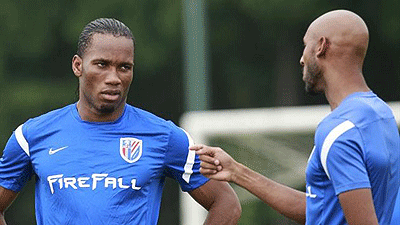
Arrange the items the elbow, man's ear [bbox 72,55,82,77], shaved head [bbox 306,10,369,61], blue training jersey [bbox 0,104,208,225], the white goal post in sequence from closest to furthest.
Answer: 1. shaved head [bbox 306,10,369,61]
2. blue training jersey [bbox 0,104,208,225]
3. man's ear [bbox 72,55,82,77]
4. the elbow
5. the white goal post

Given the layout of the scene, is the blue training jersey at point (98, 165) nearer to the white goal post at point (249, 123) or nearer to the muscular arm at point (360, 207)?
the muscular arm at point (360, 207)

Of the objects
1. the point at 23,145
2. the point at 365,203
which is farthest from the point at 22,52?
the point at 365,203

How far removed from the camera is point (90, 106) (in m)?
5.80

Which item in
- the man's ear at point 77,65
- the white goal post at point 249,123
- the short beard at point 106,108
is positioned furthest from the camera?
the white goal post at point 249,123

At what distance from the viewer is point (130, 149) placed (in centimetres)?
573

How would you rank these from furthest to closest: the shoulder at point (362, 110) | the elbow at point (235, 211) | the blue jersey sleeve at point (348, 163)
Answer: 1. the elbow at point (235, 211)
2. the shoulder at point (362, 110)
3. the blue jersey sleeve at point (348, 163)

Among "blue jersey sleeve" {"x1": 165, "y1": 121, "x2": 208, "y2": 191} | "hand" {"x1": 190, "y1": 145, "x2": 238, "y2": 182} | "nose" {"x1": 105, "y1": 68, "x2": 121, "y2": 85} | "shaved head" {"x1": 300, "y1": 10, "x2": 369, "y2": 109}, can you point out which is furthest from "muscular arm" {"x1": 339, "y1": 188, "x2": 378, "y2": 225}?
"nose" {"x1": 105, "y1": 68, "x2": 121, "y2": 85}

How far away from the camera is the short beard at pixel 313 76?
5227 millimetres

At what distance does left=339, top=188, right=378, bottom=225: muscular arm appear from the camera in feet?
15.9

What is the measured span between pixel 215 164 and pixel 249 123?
606 cm

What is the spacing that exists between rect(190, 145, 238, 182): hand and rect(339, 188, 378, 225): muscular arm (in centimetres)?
74

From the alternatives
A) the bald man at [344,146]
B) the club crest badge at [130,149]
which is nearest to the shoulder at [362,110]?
the bald man at [344,146]

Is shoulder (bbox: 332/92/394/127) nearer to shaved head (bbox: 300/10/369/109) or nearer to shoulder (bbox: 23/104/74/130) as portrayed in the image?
shaved head (bbox: 300/10/369/109)

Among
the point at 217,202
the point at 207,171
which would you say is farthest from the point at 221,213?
the point at 207,171
